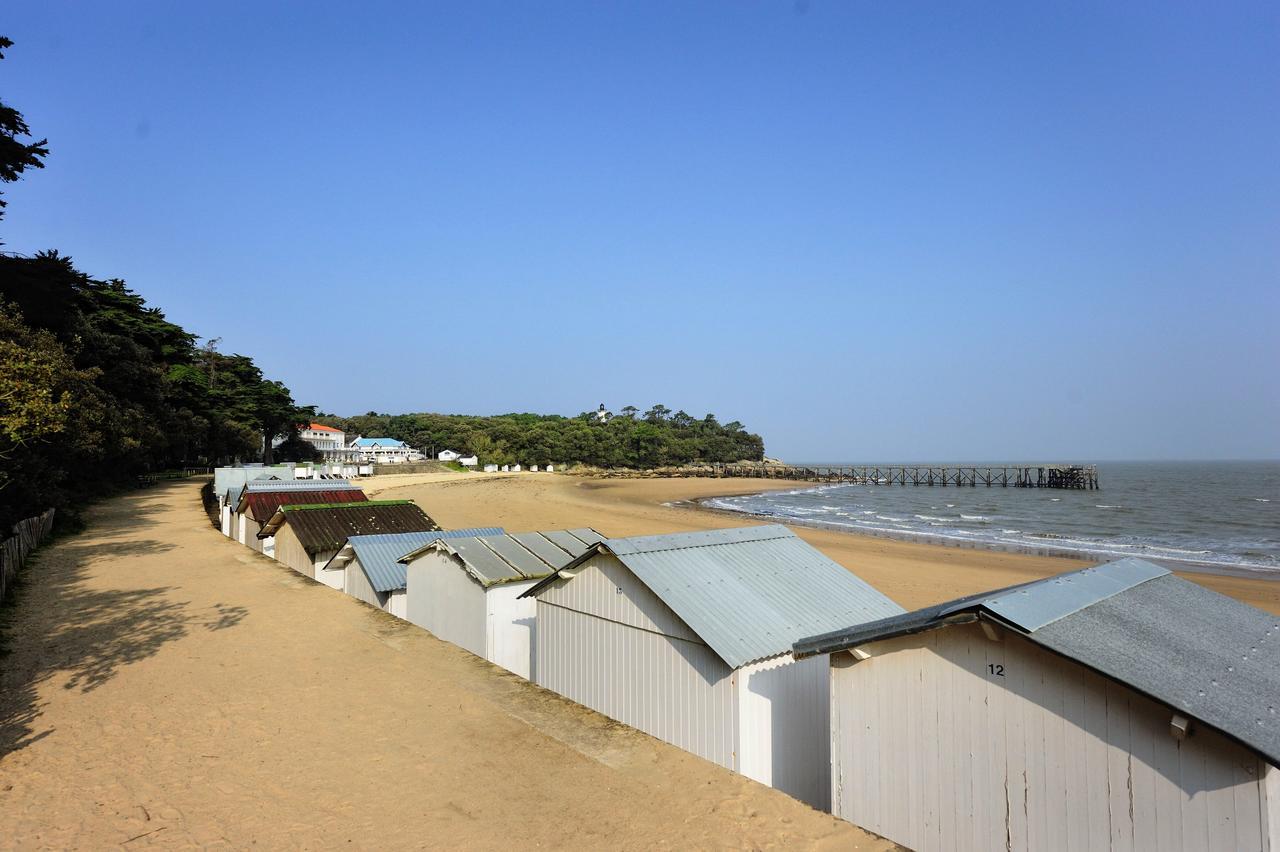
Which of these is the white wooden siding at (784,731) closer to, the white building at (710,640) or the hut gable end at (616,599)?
the white building at (710,640)

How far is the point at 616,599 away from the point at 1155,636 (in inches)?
233

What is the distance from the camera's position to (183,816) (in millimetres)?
7090

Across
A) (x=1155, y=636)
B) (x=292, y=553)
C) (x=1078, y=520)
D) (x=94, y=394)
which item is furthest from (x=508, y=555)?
(x=1078, y=520)

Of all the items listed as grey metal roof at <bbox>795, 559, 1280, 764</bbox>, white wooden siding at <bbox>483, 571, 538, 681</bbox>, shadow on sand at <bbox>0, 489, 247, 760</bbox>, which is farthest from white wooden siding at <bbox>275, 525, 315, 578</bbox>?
grey metal roof at <bbox>795, 559, 1280, 764</bbox>

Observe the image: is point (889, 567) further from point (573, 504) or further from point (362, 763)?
point (573, 504)

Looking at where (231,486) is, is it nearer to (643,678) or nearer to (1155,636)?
(643,678)

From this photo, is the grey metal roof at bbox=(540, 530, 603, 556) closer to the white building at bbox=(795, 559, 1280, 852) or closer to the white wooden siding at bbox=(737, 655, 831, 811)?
the white wooden siding at bbox=(737, 655, 831, 811)

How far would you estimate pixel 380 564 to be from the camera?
1642cm

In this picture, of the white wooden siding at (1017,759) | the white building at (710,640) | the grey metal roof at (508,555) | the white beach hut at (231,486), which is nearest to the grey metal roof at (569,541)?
the grey metal roof at (508,555)

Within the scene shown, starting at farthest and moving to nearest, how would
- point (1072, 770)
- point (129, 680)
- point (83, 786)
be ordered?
point (129, 680), point (83, 786), point (1072, 770)

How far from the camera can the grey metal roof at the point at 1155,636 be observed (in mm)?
4602

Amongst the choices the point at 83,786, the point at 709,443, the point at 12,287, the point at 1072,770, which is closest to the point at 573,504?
the point at 12,287

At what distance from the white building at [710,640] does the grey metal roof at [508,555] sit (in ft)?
7.13

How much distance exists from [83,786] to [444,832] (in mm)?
4514
